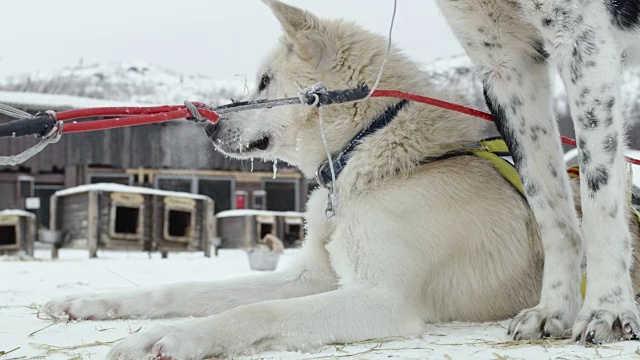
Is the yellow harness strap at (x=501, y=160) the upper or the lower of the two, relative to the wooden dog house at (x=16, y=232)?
upper

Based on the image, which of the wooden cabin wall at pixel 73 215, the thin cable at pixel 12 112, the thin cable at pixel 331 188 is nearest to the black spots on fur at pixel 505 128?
the thin cable at pixel 331 188

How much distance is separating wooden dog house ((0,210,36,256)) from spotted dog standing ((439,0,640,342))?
33.8 feet

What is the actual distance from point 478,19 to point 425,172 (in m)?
0.58

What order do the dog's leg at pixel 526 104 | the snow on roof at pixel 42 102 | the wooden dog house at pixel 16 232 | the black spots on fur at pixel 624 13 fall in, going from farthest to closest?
1. the snow on roof at pixel 42 102
2. the wooden dog house at pixel 16 232
3. the dog's leg at pixel 526 104
4. the black spots on fur at pixel 624 13

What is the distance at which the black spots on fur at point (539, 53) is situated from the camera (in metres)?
2.41

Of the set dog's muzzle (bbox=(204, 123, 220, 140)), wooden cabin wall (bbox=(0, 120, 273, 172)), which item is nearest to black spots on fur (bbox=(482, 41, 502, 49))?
dog's muzzle (bbox=(204, 123, 220, 140))

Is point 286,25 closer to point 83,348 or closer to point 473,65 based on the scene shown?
point 473,65

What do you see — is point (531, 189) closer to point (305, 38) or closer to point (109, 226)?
point (305, 38)

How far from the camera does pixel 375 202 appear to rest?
8.13 feet

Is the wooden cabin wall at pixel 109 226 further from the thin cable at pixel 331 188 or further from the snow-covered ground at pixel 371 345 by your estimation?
the thin cable at pixel 331 188

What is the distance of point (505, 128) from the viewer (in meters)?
2.50

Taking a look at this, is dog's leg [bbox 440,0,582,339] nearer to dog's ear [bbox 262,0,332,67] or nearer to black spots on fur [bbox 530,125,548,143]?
black spots on fur [bbox 530,125,548,143]

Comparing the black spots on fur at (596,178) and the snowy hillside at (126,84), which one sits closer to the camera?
the black spots on fur at (596,178)

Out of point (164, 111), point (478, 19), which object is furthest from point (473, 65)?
point (164, 111)
